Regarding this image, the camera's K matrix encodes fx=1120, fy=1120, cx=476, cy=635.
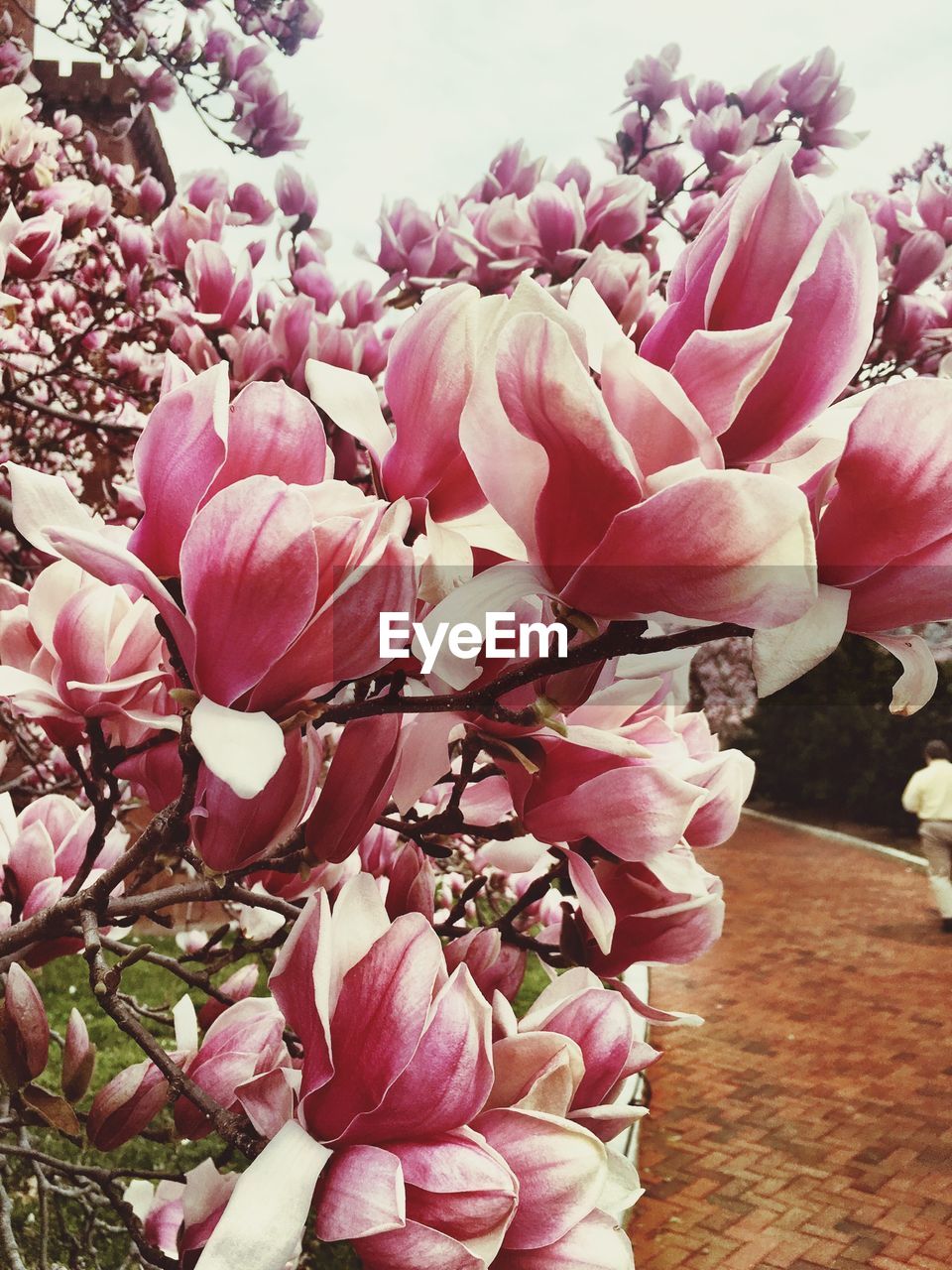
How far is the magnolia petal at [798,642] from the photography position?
1.37 ft

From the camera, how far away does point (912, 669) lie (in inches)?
Answer: 18.8

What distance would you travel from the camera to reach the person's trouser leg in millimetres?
8091

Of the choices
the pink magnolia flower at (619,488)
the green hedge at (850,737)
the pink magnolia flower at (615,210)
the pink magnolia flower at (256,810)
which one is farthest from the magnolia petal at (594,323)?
the green hedge at (850,737)

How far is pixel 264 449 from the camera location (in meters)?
0.49

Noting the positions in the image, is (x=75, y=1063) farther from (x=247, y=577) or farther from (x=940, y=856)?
(x=940, y=856)

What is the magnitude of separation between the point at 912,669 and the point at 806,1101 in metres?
5.37

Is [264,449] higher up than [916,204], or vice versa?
[916,204]

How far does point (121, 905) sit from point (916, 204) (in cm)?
181

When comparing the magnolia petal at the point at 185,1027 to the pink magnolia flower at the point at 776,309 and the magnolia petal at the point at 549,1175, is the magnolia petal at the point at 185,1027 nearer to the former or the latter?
the magnolia petal at the point at 549,1175

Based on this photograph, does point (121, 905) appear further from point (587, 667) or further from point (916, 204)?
point (916, 204)

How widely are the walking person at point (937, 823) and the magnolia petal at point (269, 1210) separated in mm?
8386

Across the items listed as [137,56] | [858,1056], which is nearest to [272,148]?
[137,56]

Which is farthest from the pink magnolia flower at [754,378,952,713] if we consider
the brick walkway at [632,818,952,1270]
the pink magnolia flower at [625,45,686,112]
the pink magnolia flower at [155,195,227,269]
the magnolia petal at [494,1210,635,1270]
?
the brick walkway at [632,818,952,1270]

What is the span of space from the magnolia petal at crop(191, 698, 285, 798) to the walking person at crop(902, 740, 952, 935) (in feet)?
27.7
